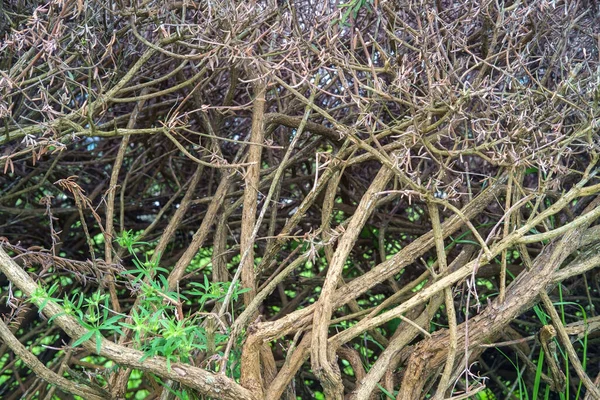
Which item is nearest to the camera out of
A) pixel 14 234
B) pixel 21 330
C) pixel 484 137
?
pixel 484 137

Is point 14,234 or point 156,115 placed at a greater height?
point 156,115

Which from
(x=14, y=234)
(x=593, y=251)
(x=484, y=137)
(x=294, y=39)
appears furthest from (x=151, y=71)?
(x=593, y=251)

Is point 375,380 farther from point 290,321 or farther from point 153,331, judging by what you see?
point 153,331

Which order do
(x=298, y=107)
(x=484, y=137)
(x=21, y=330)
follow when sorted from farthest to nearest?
(x=21, y=330)
(x=298, y=107)
(x=484, y=137)

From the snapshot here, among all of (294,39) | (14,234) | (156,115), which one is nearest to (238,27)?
(294,39)

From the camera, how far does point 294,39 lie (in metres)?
1.74

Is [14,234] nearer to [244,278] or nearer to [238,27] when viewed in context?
[244,278]

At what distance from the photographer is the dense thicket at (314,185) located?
5.31 ft

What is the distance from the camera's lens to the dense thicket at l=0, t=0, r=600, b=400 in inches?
63.7

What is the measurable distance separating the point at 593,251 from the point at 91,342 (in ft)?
4.14

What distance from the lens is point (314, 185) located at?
1.66 metres

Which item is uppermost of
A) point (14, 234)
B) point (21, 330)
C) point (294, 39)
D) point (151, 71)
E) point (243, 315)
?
point (294, 39)

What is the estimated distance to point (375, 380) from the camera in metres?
1.82

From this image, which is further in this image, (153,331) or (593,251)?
(593,251)
